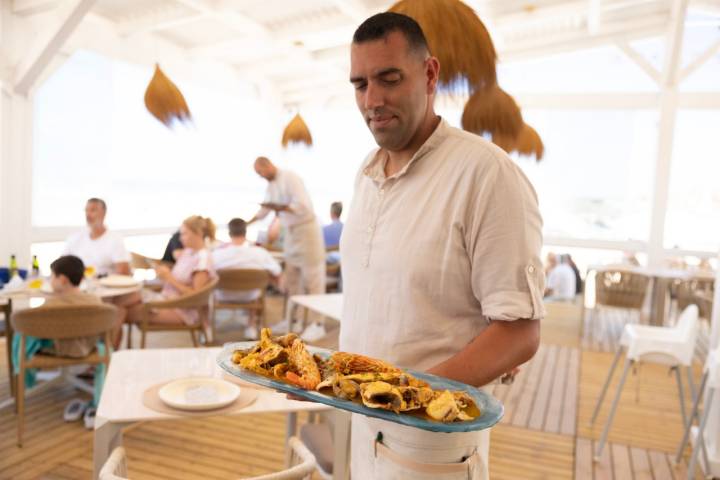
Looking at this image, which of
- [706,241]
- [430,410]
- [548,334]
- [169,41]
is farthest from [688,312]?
[169,41]

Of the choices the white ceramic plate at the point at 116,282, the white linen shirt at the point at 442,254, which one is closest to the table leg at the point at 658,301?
the white ceramic plate at the point at 116,282

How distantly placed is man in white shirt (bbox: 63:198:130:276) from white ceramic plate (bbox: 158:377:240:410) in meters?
3.31

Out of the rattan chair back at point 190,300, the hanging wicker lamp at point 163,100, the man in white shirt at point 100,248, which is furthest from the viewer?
the man in white shirt at point 100,248

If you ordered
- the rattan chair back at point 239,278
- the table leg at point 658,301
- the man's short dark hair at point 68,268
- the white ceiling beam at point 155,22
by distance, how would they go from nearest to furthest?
the man's short dark hair at point 68,268
the rattan chair back at point 239,278
the white ceiling beam at point 155,22
the table leg at point 658,301

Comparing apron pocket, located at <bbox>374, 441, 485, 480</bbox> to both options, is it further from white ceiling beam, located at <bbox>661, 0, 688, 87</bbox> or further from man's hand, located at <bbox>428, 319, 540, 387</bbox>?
white ceiling beam, located at <bbox>661, 0, 688, 87</bbox>

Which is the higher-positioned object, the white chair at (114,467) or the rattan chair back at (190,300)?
the white chair at (114,467)

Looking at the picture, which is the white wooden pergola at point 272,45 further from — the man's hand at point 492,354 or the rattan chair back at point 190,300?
the man's hand at point 492,354

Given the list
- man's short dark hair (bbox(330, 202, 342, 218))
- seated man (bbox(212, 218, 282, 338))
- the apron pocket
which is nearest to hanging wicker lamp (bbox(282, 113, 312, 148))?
man's short dark hair (bbox(330, 202, 342, 218))

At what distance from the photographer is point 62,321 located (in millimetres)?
3293

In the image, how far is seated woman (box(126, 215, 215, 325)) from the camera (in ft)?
15.3

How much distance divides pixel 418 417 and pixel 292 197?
514 cm

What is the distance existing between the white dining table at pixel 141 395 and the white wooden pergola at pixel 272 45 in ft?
8.66

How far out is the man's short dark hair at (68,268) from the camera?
141 inches

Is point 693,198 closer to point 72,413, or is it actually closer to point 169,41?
point 169,41
